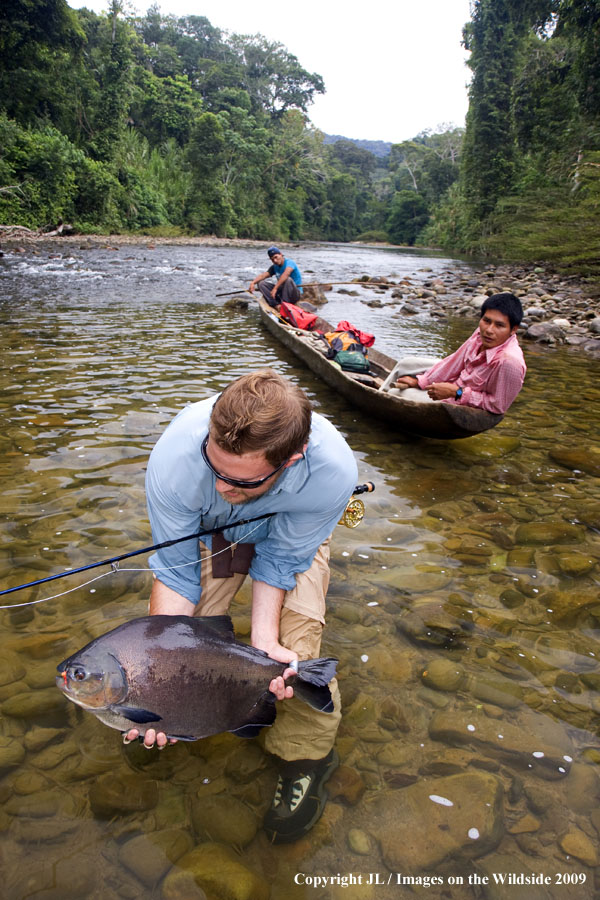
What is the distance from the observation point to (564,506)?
4.53 meters

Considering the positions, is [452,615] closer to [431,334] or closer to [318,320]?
[318,320]

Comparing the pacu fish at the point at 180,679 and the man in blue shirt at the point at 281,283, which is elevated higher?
the man in blue shirt at the point at 281,283

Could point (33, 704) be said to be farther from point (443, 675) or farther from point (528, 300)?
point (528, 300)

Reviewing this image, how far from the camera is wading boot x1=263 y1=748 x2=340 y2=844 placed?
2.02m

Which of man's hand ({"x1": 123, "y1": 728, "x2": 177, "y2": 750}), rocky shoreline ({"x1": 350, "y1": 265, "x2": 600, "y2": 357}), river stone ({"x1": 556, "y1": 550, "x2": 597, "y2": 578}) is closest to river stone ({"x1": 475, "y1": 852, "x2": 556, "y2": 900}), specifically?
man's hand ({"x1": 123, "y1": 728, "x2": 177, "y2": 750})

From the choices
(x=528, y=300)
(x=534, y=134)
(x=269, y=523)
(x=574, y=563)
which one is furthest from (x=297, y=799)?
(x=534, y=134)

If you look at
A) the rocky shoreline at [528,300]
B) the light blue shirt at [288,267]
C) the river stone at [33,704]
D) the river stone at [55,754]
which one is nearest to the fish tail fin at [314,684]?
the river stone at [55,754]

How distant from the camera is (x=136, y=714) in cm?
189

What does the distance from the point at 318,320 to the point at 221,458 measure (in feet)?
33.2

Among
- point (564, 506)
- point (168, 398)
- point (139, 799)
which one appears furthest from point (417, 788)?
point (168, 398)

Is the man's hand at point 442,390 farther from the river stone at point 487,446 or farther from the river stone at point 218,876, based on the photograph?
the river stone at point 218,876

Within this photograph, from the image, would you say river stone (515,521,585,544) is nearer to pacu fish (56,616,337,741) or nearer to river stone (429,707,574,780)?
river stone (429,707,574,780)

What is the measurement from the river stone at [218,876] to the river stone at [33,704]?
958 millimetres

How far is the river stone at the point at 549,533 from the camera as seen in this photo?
4.00m
